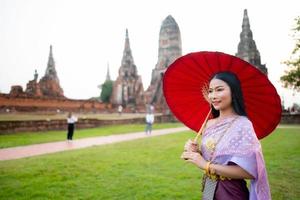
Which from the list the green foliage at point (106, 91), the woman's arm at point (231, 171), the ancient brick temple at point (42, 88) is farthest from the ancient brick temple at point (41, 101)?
the green foliage at point (106, 91)

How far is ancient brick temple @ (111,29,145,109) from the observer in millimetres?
46703

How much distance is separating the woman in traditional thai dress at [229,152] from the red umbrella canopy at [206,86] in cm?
13

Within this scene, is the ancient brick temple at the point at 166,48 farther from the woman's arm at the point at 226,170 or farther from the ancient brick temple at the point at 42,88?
the woman's arm at the point at 226,170

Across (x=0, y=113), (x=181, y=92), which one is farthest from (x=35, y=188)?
(x=0, y=113)

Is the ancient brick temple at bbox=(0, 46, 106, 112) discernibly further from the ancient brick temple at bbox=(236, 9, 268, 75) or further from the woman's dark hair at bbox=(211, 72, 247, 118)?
the woman's dark hair at bbox=(211, 72, 247, 118)

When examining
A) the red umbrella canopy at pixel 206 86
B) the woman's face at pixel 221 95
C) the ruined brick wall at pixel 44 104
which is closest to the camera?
the woman's face at pixel 221 95

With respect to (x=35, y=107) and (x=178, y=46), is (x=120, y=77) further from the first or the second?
(x=35, y=107)

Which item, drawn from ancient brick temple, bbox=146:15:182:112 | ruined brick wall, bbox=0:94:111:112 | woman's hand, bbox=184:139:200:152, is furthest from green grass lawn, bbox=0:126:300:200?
ancient brick temple, bbox=146:15:182:112

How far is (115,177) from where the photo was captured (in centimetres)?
620

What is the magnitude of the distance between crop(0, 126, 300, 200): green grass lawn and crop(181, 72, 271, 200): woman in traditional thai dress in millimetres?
2873

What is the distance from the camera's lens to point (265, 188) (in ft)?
6.82

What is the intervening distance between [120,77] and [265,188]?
46388 millimetres

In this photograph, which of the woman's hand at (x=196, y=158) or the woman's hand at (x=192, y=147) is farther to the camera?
the woman's hand at (x=192, y=147)

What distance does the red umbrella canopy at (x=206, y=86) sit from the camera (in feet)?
7.62
